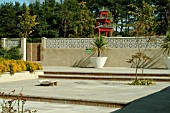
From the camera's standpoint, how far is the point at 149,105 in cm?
626

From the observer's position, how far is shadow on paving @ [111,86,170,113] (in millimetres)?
5762

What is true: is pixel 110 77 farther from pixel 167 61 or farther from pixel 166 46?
pixel 166 46

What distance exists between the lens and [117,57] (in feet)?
57.0

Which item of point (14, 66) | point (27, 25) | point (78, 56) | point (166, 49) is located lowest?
point (14, 66)

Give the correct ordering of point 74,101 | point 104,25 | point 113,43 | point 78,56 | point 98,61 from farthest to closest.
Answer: point 104,25
point 78,56
point 113,43
point 98,61
point 74,101

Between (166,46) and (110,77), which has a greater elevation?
(166,46)

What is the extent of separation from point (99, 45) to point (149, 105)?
10997 millimetres

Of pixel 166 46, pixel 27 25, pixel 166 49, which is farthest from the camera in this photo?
pixel 27 25

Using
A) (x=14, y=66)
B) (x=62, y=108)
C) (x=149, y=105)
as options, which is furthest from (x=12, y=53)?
(x=149, y=105)

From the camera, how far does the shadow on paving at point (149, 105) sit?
576 centimetres

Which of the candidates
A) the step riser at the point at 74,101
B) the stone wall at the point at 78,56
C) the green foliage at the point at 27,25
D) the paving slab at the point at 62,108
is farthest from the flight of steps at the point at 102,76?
the green foliage at the point at 27,25

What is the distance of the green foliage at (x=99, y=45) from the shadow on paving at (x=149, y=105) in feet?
32.3

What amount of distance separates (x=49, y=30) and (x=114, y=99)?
1111 inches

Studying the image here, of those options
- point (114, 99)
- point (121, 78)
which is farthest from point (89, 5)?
point (114, 99)
